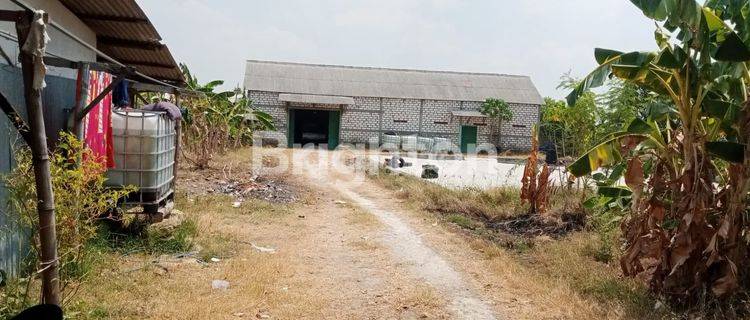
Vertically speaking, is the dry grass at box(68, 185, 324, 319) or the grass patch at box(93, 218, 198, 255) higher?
the grass patch at box(93, 218, 198, 255)

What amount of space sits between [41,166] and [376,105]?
2776 cm

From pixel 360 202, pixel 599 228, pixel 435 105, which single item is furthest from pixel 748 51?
pixel 435 105

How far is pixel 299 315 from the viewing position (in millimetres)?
4512

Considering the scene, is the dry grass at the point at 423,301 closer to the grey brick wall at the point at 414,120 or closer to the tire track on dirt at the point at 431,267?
the tire track on dirt at the point at 431,267

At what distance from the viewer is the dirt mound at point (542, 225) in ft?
26.9

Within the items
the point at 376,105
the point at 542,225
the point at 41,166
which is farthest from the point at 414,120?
the point at 41,166

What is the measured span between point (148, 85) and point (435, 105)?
2497 cm

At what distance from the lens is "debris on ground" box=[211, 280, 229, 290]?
5.07m

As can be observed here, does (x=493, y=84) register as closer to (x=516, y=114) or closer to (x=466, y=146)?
(x=516, y=114)

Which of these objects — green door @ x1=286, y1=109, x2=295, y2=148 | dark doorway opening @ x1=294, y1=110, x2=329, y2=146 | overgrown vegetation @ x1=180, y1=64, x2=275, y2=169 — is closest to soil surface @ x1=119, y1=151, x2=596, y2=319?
overgrown vegetation @ x1=180, y1=64, x2=275, y2=169

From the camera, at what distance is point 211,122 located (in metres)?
16.5

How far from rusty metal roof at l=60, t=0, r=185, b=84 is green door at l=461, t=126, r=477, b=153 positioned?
23.4 metres

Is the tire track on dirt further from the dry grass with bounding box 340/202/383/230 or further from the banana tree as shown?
the banana tree

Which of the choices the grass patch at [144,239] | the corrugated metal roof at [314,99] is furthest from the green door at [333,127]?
the grass patch at [144,239]
